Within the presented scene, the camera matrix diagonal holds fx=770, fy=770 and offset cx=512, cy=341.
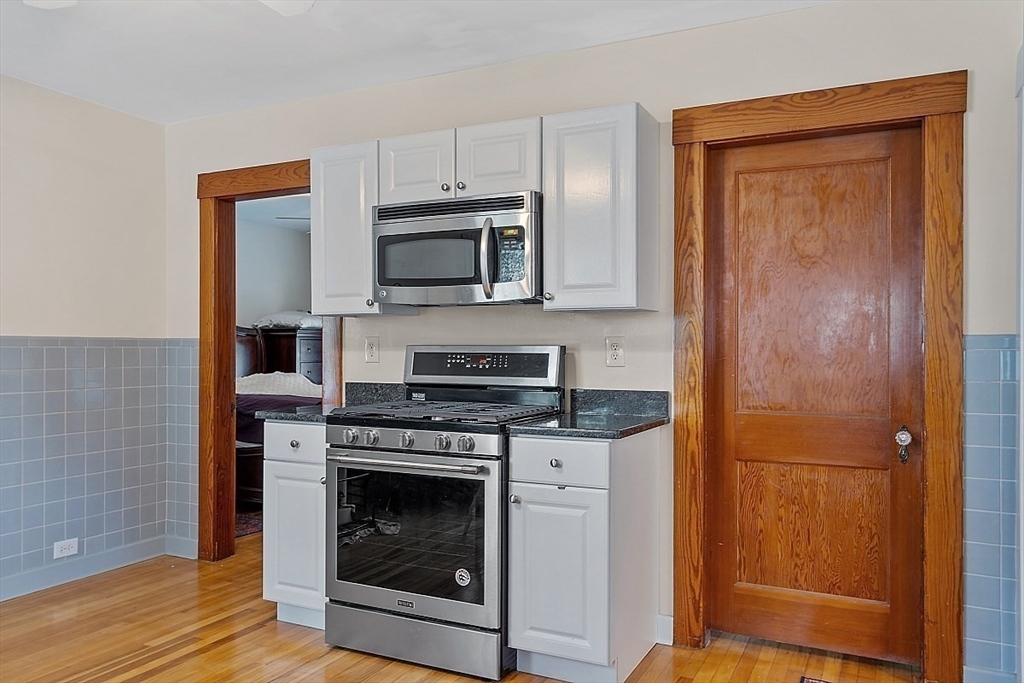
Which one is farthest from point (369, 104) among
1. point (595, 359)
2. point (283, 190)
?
point (595, 359)

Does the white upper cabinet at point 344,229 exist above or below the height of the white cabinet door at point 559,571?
above

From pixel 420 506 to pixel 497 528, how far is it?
32 centimetres

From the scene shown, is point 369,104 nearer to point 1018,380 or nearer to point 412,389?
point 412,389

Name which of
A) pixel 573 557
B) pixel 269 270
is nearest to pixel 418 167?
pixel 573 557

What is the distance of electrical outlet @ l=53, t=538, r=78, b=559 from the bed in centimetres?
88

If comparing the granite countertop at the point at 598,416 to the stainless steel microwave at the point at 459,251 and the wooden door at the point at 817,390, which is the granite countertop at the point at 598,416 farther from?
the stainless steel microwave at the point at 459,251

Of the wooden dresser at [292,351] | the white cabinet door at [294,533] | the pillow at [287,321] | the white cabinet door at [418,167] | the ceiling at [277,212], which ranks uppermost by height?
the ceiling at [277,212]

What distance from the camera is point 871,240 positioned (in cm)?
283

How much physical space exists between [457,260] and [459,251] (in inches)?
1.5

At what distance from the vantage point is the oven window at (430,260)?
3062 millimetres

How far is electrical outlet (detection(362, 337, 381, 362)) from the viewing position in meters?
3.71

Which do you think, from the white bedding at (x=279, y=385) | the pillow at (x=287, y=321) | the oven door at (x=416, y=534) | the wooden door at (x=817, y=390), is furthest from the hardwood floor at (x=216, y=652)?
the pillow at (x=287, y=321)

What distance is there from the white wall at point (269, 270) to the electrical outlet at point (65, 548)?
13.2ft

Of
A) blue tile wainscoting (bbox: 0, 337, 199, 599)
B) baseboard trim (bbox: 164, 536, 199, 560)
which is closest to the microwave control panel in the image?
blue tile wainscoting (bbox: 0, 337, 199, 599)
